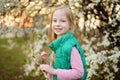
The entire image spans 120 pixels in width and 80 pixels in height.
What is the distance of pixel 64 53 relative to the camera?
9.19ft

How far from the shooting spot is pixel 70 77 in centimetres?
274

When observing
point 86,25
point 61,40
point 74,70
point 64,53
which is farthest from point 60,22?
point 86,25

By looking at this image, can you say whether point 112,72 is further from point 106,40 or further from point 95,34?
point 95,34

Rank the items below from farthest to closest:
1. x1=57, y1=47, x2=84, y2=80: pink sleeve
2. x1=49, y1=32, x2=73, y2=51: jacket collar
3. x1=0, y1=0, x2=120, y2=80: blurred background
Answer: x1=0, y1=0, x2=120, y2=80: blurred background
x1=49, y1=32, x2=73, y2=51: jacket collar
x1=57, y1=47, x2=84, y2=80: pink sleeve

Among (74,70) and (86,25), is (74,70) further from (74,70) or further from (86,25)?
(86,25)

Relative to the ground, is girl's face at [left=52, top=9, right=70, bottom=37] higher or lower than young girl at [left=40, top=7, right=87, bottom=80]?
higher

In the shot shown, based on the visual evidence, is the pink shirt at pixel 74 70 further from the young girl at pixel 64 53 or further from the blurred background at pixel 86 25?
the blurred background at pixel 86 25

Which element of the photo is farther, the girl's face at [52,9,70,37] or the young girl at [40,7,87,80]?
the girl's face at [52,9,70,37]

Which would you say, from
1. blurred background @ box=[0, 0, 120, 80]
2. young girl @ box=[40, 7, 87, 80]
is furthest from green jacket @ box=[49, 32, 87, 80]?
blurred background @ box=[0, 0, 120, 80]

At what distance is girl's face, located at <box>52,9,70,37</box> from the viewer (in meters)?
2.89

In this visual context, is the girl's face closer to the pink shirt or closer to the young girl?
the young girl

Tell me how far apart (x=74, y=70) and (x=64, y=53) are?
164 millimetres

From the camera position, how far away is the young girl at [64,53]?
274 cm

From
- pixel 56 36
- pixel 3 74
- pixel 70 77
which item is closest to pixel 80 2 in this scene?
pixel 56 36
